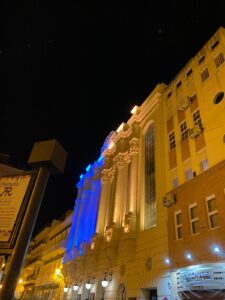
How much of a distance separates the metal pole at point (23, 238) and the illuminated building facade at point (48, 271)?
101ft

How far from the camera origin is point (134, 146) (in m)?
23.8

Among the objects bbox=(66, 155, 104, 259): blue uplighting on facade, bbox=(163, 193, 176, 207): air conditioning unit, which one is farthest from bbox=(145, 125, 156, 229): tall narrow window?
bbox=(66, 155, 104, 259): blue uplighting on facade

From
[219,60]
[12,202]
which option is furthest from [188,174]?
[12,202]

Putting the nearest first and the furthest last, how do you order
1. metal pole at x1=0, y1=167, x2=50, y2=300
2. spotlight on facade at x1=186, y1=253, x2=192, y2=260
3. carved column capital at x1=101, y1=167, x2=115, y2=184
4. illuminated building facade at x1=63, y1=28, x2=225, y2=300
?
metal pole at x1=0, y1=167, x2=50, y2=300
illuminated building facade at x1=63, y1=28, x2=225, y2=300
spotlight on facade at x1=186, y1=253, x2=192, y2=260
carved column capital at x1=101, y1=167, x2=115, y2=184

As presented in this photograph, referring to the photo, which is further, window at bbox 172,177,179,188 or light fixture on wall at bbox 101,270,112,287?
light fixture on wall at bbox 101,270,112,287

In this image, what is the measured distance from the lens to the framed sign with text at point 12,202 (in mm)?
3364

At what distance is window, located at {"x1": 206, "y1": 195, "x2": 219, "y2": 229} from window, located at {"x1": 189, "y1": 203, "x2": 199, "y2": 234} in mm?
887

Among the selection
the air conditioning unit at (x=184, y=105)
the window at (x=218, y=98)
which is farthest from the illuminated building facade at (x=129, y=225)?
the window at (x=218, y=98)

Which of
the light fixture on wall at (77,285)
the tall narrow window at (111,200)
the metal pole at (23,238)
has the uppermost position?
the tall narrow window at (111,200)

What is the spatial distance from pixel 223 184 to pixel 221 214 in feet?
4.69

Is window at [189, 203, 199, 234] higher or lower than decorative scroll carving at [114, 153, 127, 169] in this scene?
lower

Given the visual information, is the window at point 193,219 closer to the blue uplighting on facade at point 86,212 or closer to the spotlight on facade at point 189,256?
the spotlight on facade at point 189,256

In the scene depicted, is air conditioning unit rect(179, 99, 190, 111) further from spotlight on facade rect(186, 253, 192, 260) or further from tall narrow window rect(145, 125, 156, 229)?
spotlight on facade rect(186, 253, 192, 260)

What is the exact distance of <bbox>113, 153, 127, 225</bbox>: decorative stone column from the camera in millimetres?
21914
